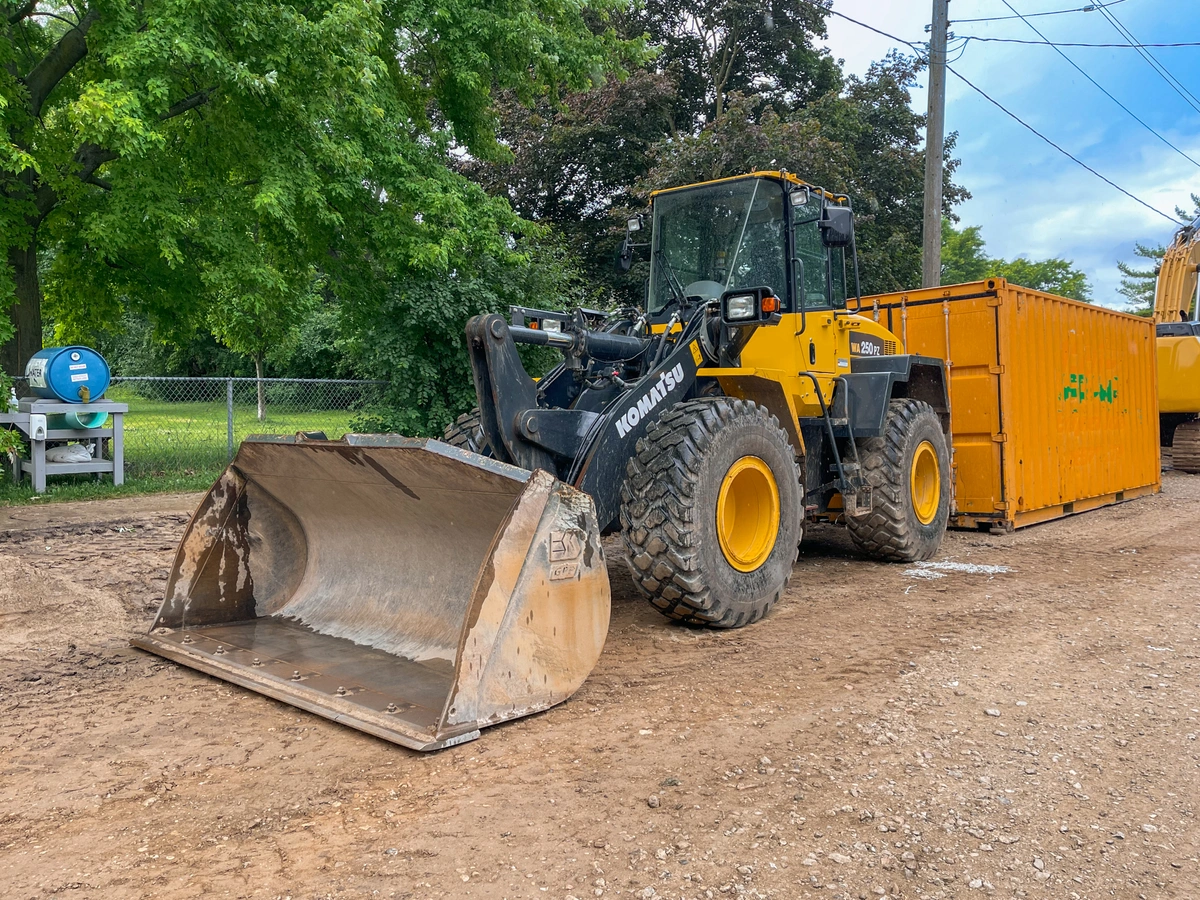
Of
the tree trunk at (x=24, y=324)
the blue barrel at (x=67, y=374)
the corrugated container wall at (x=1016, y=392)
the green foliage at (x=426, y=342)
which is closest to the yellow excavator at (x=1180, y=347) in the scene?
the corrugated container wall at (x=1016, y=392)

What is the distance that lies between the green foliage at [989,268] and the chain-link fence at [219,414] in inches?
1384

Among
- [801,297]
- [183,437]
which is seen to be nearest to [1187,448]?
[801,297]

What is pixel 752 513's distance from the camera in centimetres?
533

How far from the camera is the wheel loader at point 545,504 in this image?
→ 145 inches

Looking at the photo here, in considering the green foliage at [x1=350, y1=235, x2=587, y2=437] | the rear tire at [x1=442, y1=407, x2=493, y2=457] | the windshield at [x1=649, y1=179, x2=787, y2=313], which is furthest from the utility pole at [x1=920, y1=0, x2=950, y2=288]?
the rear tire at [x1=442, y1=407, x2=493, y2=457]

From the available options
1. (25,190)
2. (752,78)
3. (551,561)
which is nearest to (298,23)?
(25,190)

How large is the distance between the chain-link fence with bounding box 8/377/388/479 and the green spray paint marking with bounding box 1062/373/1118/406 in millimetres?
9072

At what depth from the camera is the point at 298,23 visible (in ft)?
28.6

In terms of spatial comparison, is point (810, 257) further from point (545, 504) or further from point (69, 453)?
point (69, 453)

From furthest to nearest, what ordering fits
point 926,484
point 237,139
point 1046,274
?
point 1046,274, point 237,139, point 926,484

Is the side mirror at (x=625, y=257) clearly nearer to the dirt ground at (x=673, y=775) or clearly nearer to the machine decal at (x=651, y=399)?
the machine decal at (x=651, y=399)

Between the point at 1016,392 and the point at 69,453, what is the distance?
34.5 feet

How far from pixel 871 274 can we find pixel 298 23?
14810 mm

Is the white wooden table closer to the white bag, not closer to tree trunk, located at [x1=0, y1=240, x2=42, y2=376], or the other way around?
the white bag
